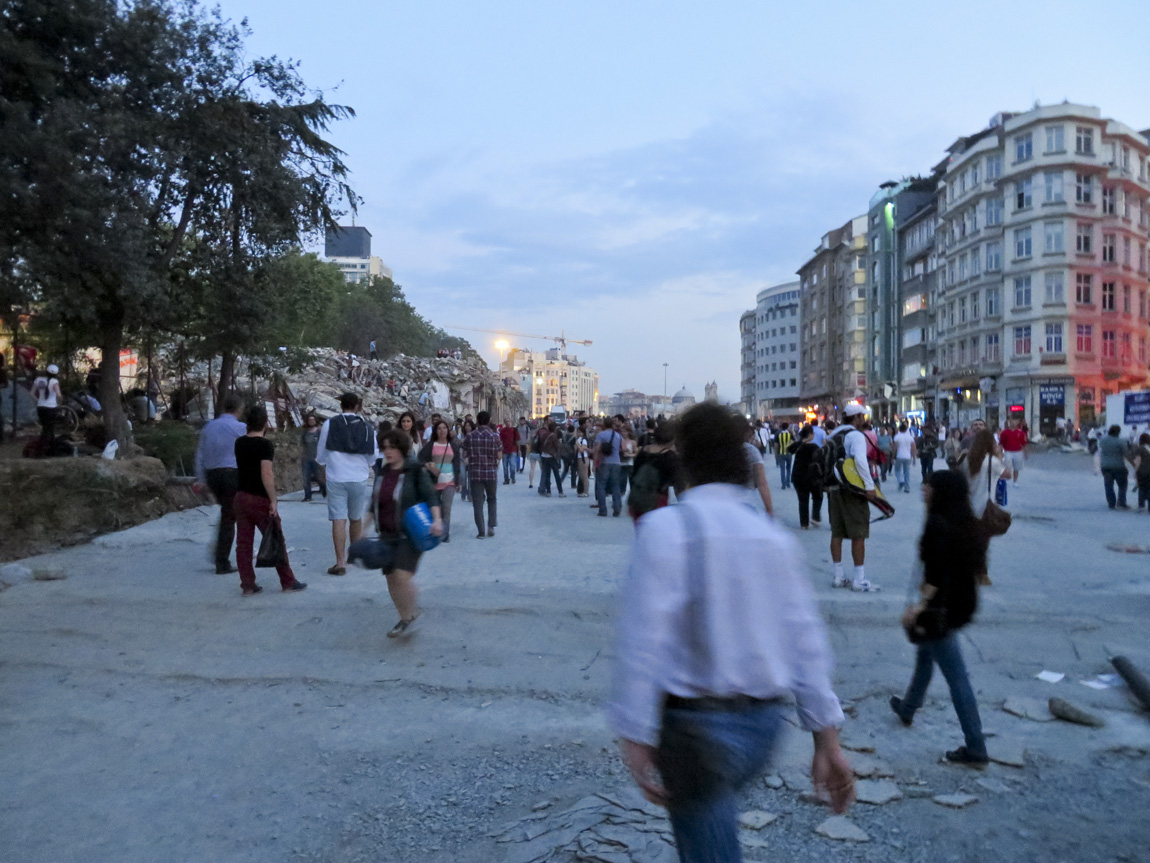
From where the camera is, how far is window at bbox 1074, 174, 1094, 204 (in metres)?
53.2

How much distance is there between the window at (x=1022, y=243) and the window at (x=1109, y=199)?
426 centimetres

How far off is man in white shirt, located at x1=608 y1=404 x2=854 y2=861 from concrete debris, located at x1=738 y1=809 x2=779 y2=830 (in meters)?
1.87

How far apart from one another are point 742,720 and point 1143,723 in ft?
13.9

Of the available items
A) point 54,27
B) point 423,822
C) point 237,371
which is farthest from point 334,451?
point 237,371

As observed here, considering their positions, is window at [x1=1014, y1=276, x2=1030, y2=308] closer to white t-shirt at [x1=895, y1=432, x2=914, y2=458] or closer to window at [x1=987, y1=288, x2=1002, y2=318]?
window at [x1=987, y1=288, x2=1002, y2=318]

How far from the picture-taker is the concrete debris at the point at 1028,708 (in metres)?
5.47

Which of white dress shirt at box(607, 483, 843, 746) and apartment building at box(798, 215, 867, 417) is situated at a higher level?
apartment building at box(798, 215, 867, 417)

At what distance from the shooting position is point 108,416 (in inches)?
623

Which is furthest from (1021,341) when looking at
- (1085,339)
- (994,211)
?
(994,211)

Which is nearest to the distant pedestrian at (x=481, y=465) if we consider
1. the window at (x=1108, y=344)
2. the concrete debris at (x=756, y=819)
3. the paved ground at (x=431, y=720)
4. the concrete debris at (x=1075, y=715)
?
the paved ground at (x=431, y=720)

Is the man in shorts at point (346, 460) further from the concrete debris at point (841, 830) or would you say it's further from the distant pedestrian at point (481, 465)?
the concrete debris at point (841, 830)

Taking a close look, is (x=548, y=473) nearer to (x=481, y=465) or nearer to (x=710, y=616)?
(x=481, y=465)

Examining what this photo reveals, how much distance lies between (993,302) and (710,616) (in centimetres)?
6126

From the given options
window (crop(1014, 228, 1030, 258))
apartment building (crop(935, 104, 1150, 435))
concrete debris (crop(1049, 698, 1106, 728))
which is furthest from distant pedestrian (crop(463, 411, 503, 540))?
window (crop(1014, 228, 1030, 258))
